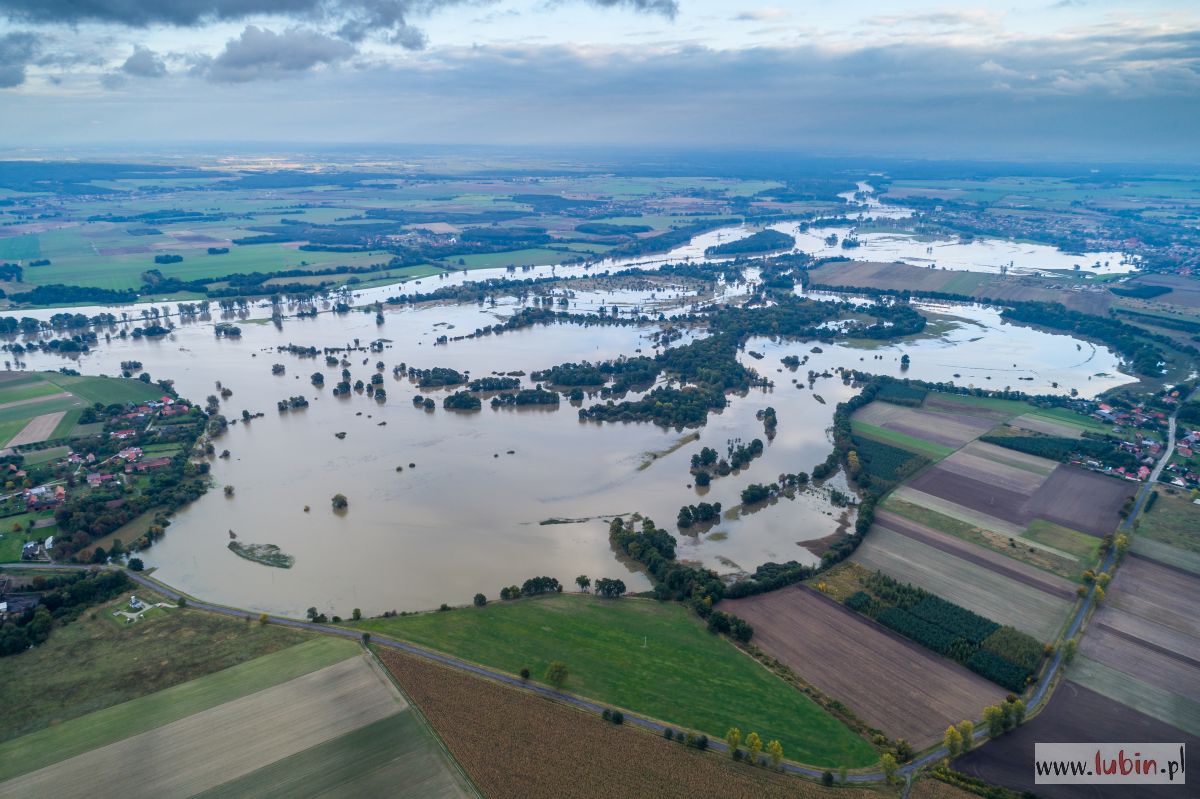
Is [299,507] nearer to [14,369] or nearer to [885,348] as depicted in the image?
[14,369]

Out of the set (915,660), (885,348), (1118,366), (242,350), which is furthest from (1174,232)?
(242,350)

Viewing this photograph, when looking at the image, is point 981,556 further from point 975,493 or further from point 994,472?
point 994,472

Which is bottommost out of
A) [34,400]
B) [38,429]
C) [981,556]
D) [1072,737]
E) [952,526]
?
[1072,737]

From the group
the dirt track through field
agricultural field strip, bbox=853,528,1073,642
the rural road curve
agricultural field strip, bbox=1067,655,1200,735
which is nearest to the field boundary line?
the rural road curve

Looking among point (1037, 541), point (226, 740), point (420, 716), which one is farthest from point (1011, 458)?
point (226, 740)

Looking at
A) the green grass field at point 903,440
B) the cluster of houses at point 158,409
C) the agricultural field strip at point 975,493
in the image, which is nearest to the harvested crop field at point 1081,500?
the agricultural field strip at point 975,493

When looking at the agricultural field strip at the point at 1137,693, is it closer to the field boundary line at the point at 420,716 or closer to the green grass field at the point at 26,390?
the field boundary line at the point at 420,716
